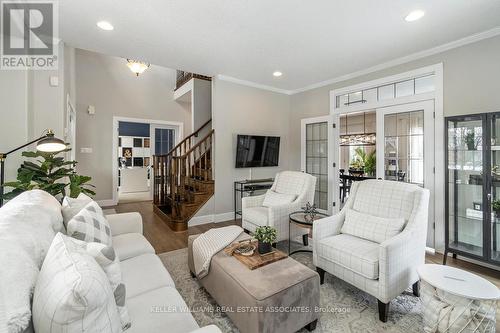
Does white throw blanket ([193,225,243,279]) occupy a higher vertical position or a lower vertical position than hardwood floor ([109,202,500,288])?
higher

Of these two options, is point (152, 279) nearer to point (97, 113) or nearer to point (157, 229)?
point (157, 229)

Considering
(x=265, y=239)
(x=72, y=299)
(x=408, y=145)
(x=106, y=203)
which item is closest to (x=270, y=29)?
(x=265, y=239)

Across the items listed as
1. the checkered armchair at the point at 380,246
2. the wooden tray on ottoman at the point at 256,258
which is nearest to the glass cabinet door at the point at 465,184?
the checkered armchair at the point at 380,246

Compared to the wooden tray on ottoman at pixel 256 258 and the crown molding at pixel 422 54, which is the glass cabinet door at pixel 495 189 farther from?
the wooden tray on ottoman at pixel 256 258

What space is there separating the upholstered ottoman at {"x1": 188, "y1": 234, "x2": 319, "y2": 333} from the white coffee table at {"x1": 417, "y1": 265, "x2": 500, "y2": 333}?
0.83 m

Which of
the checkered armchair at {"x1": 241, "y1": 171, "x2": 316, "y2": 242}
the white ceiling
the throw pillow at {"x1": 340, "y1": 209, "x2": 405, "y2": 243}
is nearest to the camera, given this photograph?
the throw pillow at {"x1": 340, "y1": 209, "x2": 405, "y2": 243}

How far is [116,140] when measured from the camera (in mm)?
5906

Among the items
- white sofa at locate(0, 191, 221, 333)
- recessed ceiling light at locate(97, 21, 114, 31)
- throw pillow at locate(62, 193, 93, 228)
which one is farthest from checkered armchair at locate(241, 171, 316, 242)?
recessed ceiling light at locate(97, 21, 114, 31)

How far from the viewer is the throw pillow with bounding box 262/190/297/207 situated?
11.6ft

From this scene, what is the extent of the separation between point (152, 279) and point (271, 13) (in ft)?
8.79

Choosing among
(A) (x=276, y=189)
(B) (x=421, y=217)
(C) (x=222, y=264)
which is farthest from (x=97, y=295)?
(A) (x=276, y=189)

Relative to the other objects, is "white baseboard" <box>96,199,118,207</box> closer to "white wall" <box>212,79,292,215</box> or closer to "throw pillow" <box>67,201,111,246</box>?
"white wall" <box>212,79,292,215</box>

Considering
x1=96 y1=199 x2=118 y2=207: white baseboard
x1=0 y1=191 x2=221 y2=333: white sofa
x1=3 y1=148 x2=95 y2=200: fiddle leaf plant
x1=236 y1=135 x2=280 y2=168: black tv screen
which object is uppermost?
x1=236 y1=135 x2=280 y2=168: black tv screen

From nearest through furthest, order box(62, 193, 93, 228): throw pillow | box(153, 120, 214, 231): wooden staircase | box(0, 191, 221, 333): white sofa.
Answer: box(0, 191, 221, 333): white sofa < box(62, 193, 93, 228): throw pillow < box(153, 120, 214, 231): wooden staircase
